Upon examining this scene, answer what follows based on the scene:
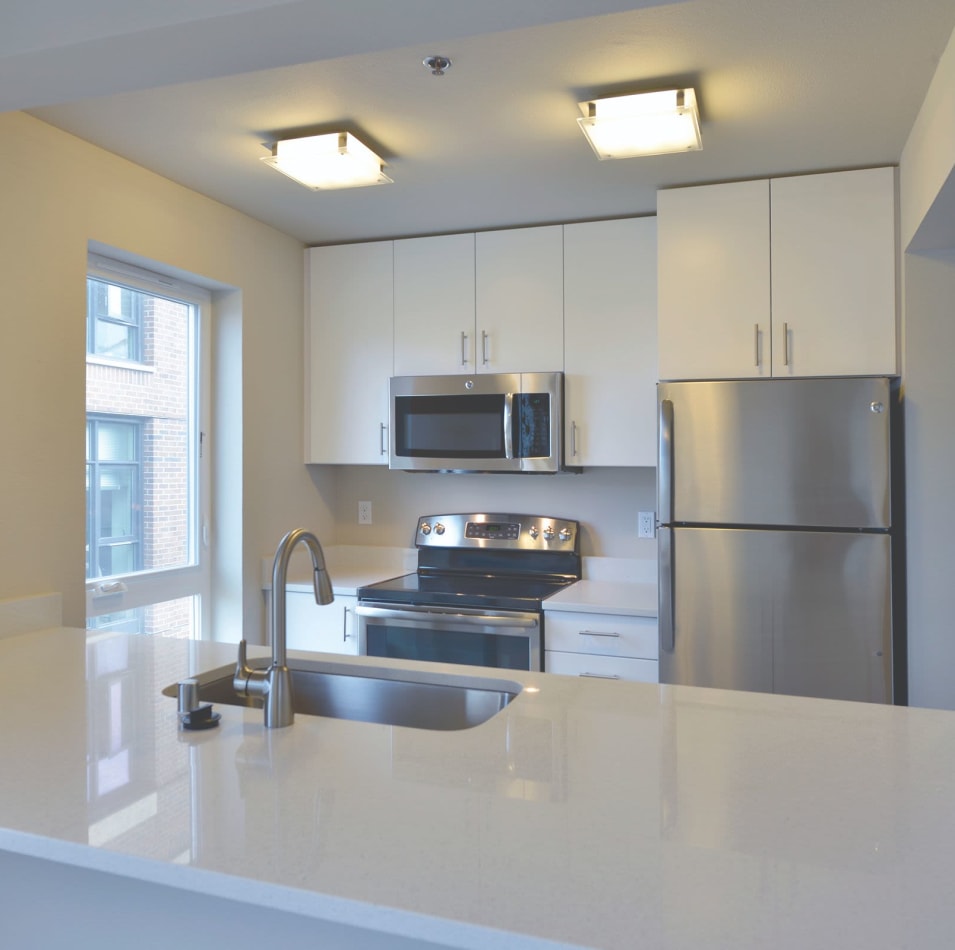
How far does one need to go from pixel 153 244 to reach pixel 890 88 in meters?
2.18

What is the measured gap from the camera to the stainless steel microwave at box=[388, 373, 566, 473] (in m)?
3.16

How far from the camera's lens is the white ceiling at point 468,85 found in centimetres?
142

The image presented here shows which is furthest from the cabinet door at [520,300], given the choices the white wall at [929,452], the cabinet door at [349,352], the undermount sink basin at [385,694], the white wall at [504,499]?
the undermount sink basin at [385,694]

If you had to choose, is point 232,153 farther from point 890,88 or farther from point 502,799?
point 502,799

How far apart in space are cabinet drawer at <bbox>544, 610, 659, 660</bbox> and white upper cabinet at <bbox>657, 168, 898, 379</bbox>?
2.77 feet

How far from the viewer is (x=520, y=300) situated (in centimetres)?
323

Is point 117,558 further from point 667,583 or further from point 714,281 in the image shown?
point 714,281

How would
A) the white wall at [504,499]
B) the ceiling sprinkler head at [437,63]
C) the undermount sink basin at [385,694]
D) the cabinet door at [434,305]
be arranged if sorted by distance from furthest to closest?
1. the white wall at [504,499]
2. the cabinet door at [434,305]
3. the ceiling sprinkler head at [437,63]
4. the undermount sink basin at [385,694]

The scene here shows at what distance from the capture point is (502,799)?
1.07m

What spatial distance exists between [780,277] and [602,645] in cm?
135

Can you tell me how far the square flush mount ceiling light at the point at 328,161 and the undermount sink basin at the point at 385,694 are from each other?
4.67 ft

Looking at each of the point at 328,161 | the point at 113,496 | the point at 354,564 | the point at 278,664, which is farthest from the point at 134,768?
the point at 354,564

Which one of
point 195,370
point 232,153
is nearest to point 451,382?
point 195,370

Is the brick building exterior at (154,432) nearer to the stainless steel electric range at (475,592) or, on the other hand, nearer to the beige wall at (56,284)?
the beige wall at (56,284)
